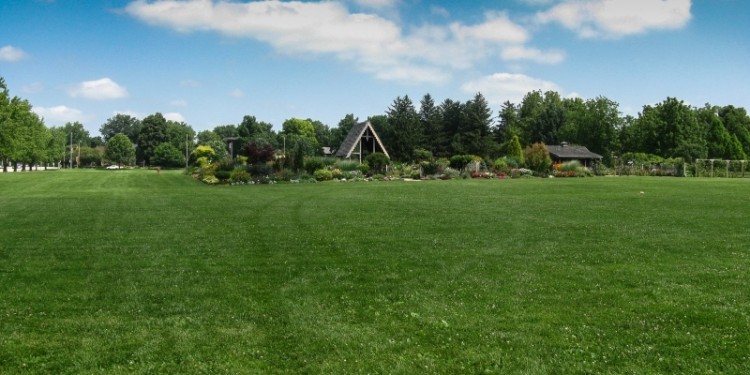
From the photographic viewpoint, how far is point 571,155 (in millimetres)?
74312

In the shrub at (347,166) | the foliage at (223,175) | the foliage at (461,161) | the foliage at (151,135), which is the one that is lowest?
the foliage at (223,175)

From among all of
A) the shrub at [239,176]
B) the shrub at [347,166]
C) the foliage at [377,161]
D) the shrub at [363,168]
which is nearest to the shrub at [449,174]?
the foliage at [377,161]

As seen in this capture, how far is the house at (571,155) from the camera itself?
242 feet

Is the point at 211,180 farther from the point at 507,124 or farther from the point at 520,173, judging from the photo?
the point at 507,124

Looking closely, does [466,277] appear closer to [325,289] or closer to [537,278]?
[537,278]

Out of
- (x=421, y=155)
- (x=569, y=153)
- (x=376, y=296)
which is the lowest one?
(x=376, y=296)

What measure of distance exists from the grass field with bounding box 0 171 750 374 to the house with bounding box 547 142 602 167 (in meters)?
59.6

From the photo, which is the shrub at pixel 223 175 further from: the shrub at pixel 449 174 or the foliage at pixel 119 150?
the foliage at pixel 119 150

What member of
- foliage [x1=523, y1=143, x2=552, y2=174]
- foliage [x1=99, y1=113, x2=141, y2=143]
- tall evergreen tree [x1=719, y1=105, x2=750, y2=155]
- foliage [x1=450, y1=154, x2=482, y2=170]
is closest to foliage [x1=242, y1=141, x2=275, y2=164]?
foliage [x1=450, y1=154, x2=482, y2=170]

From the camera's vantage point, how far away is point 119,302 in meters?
7.86

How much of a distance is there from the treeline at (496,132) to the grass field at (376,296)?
33.8 metres

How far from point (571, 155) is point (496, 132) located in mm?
14039

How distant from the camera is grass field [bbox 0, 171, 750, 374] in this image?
229 inches

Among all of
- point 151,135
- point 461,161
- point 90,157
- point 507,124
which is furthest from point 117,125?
point 461,161
